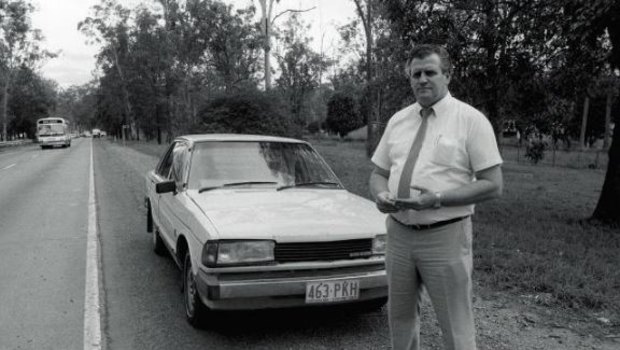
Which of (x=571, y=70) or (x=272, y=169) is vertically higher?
(x=571, y=70)

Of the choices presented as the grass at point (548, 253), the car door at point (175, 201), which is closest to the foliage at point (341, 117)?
the grass at point (548, 253)

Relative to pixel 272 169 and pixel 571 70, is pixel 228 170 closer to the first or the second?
pixel 272 169

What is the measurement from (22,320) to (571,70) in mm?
9745

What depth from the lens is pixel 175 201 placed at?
16.7 ft

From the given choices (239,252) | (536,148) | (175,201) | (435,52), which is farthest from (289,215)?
(536,148)

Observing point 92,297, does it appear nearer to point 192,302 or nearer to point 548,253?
point 192,302

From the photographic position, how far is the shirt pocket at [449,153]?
2.51 m

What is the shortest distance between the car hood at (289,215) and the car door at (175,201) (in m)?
0.24

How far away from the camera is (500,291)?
5.25 metres

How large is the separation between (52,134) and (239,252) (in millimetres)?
46999

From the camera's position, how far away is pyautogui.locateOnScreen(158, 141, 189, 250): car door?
16.2 ft

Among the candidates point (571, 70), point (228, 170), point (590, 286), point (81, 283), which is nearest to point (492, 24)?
point (571, 70)

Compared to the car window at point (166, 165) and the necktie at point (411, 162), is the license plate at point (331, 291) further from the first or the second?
the car window at point (166, 165)

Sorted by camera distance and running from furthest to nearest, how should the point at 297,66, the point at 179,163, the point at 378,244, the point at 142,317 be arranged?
the point at 297,66 → the point at 179,163 → the point at 142,317 → the point at 378,244
